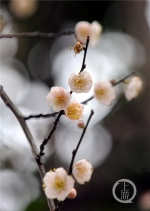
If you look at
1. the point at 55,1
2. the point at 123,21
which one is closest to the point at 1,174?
the point at 123,21

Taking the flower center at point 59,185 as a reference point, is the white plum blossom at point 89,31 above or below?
above

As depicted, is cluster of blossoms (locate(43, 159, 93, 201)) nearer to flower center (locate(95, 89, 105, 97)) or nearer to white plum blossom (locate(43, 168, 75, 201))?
white plum blossom (locate(43, 168, 75, 201))

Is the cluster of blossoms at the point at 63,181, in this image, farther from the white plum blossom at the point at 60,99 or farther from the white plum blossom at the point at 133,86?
the white plum blossom at the point at 133,86

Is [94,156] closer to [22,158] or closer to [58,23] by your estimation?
[22,158]

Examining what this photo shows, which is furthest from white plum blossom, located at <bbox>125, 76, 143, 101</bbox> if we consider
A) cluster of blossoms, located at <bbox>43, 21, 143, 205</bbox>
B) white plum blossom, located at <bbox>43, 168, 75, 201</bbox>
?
white plum blossom, located at <bbox>43, 168, 75, 201</bbox>

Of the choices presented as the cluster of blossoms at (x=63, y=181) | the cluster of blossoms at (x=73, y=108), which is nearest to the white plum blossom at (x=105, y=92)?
the cluster of blossoms at (x=73, y=108)

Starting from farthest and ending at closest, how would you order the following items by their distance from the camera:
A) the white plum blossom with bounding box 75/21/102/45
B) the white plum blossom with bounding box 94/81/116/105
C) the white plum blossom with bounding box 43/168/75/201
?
the white plum blossom with bounding box 75/21/102/45 < the white plum blossom with bounding box 94/81/116/105 < the white plum blossom with bounding box 43/168/75/201

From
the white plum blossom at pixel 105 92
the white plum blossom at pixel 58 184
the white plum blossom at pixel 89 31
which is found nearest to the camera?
the white plum blossom at pixel 58 184

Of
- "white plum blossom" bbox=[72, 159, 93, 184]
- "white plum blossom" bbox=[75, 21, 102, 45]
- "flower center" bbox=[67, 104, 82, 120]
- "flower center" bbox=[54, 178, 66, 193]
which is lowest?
"flower center" bbox=[54, 178, 66, 193]

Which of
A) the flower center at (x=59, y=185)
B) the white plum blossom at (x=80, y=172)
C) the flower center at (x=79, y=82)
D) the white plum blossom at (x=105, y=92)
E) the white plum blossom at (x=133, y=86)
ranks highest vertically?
the white plum blossom at (x=133, y=86)
